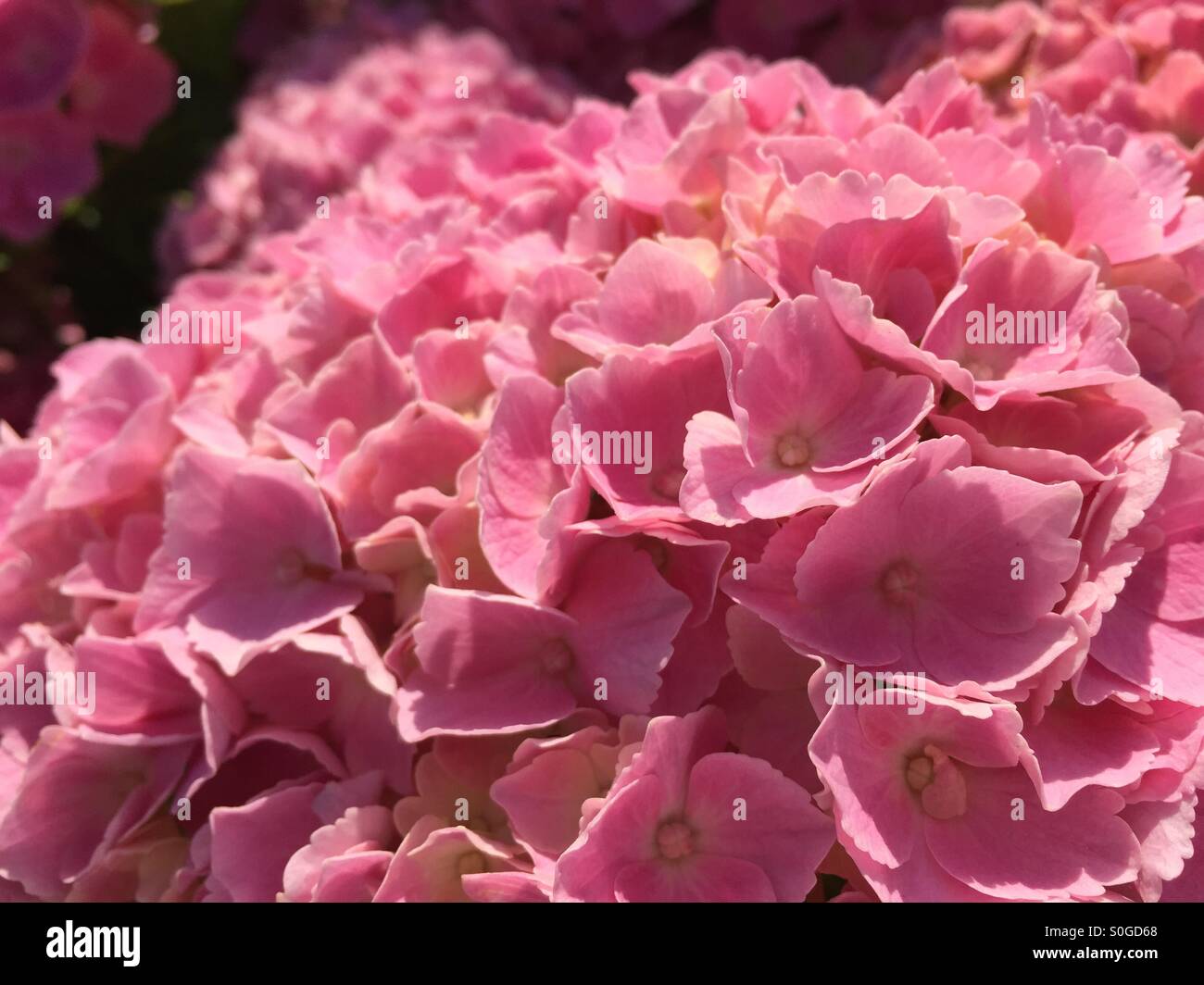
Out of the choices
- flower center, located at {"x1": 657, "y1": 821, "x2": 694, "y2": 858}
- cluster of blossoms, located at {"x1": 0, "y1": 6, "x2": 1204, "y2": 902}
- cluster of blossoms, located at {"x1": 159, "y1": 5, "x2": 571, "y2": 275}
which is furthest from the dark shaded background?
flower center, located at {"x1": 657, "y1": 821, "x2": 694, "y2": 858}

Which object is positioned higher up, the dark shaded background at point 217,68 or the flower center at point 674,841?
the dark shaded background at point 217,68

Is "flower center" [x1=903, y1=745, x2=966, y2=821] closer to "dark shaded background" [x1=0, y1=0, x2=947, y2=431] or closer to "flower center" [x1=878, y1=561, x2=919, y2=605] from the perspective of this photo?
"flower center" [x1=878, y1=561, x2=919, y2=605]

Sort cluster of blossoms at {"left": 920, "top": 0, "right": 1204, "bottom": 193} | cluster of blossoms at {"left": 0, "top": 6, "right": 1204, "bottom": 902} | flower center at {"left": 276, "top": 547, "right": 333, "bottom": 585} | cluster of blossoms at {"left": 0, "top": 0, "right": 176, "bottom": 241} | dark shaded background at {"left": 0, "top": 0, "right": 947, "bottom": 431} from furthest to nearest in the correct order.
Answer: dark shaded background at {"left": 0, "top": 0, "right": 947, "bottom": 431}, cluster of blossoms at {"left": 0, "top": 0, "right": 176, "bottom": 241}, cluster of blossoms at {"left": 920, "top": 0, "right": 1204, "bottom": 193}, flower center at {"left": 276, "top": 547, "right": 333, "bottom": 585}, cluster of blossoms at {"left": 0, "top": 6, "right": 1204, "bottom": 902}

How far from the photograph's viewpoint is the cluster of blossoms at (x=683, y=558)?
563 mm

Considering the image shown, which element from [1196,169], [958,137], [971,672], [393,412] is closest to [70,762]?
[393,412]

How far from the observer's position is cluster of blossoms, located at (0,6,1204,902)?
56cm

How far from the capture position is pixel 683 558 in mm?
610

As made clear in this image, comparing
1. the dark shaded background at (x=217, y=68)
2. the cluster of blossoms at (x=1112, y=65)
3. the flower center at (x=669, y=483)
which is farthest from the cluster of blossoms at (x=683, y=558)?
the dark shaded background at (x=217, y=68)

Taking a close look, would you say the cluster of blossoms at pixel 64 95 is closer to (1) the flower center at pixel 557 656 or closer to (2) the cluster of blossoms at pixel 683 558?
(2) the cluster of blossoms at pixel 683 558

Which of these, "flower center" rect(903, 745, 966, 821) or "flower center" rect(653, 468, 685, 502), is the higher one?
"flower center" rect(653, 468, 685, 502)

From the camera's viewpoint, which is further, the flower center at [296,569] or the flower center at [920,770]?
the flower center at [296,569]

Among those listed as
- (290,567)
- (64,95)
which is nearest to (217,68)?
(64,95)
